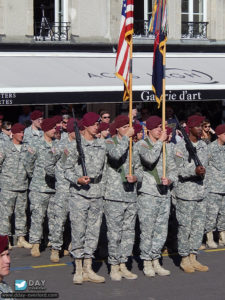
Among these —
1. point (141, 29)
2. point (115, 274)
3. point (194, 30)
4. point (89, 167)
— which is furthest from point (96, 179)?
point (194, 30)

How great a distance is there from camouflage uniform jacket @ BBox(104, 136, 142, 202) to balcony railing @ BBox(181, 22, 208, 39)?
12351 millimetres

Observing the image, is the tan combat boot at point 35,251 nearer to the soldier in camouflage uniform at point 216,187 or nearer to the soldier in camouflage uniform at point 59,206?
the soldier in camouflage uniform at point 59,206

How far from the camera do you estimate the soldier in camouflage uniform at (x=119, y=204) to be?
36.0 ft

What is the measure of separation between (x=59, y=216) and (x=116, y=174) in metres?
1.56

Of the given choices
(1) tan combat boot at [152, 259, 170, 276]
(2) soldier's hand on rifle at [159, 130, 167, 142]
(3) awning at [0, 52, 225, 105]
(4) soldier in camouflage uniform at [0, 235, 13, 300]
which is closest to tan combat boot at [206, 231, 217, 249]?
(1) tan combat boot at [152, 259, 170, 276]

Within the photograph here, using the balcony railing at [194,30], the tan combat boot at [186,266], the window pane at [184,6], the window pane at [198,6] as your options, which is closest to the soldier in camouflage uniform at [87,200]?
the tan combat boot at [186,266]

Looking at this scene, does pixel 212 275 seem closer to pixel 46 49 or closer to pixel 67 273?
pixel 67 273

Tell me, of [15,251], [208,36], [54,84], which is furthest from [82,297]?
[208,36]

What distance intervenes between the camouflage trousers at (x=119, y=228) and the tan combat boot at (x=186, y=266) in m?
0.89

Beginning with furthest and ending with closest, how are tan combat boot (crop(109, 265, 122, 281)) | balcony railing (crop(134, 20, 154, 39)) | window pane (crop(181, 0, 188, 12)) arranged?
window pane (crop(181, 0, 188, 12))
balcony railing (crop(134, 20, 154, 39))
tan combat boot (crop(109, 265, 122, 281))

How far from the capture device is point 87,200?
10.8 m

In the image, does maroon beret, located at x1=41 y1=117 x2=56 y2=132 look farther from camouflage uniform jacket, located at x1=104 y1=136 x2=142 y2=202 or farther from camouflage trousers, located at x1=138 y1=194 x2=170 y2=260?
camouflage trousers, located at x1=138 y1=194 x2=170 y2=260

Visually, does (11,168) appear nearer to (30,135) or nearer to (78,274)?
(30,135)

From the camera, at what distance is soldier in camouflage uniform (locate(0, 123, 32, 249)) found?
1284 centimetres
